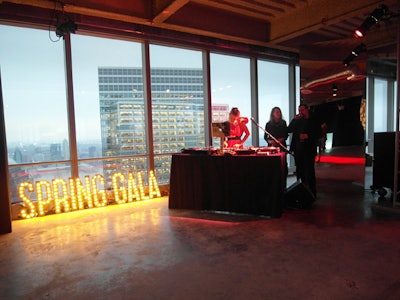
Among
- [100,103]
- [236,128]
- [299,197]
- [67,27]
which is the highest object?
[67,27]

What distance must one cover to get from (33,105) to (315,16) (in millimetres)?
4970

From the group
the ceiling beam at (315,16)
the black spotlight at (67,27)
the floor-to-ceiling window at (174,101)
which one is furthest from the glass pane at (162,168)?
the ceiling beam at (315,16)

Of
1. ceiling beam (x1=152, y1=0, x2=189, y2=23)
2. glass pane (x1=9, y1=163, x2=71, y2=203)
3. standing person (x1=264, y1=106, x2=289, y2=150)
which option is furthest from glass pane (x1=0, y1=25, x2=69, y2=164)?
standing person (x1=264, y1=106, x2=289, y2=150)

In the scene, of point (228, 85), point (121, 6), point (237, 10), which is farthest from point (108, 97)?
point (237, 10)

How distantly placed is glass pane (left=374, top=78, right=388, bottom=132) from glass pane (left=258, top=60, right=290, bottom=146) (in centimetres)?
216

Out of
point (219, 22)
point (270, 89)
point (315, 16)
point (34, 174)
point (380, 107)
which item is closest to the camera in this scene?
point (34, 174)

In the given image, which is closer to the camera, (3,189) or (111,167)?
(3,189)

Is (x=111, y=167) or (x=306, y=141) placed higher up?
(x=306, y=141)

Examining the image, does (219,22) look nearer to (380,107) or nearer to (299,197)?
(299,197)

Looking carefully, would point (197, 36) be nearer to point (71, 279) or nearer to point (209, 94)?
point (209, 94)

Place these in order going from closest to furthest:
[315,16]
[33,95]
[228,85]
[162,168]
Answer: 1. [33,95]
2. [315,16]
3. [162,168]
4. [228,85]

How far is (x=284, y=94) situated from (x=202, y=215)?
4.75 m

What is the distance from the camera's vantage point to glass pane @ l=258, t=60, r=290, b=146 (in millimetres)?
7012

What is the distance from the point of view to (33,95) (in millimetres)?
4523
